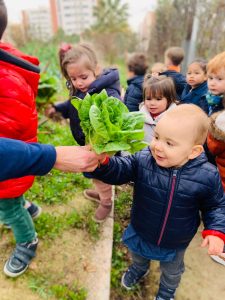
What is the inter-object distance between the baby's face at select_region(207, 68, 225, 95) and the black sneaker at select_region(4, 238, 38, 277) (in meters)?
2.27

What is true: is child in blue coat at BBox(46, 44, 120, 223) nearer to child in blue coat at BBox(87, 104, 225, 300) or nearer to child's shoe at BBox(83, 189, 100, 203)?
child's shoe at BBox(83, 189, 100, 203)

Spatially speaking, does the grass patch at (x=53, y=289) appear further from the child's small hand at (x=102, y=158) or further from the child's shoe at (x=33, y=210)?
the child's small hand at (x=102, y=158)

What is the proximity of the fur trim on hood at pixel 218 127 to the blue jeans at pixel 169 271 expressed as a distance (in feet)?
3.10

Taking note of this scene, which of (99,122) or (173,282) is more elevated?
(99,122)

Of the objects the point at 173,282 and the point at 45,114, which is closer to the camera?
the point at 173,282

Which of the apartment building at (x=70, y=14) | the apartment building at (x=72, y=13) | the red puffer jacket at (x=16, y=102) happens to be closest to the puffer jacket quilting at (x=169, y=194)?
the red puffer jacket at (x=16, y=102)

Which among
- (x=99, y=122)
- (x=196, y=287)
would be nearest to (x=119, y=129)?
(x=99, y=122)

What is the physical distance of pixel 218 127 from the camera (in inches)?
90.2

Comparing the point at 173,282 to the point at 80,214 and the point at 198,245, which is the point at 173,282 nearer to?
the point at 198,245

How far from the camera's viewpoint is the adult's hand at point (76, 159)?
156 cm

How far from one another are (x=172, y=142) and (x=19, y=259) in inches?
63.0

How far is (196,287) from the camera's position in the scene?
2545 millimetres

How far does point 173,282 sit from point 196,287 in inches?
20.7

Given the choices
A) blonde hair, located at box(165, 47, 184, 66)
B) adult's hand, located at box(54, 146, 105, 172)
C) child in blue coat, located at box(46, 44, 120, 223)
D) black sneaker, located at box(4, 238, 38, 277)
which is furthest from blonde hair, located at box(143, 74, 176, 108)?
blonde hair, located at box(165, 47, 184, 66)
